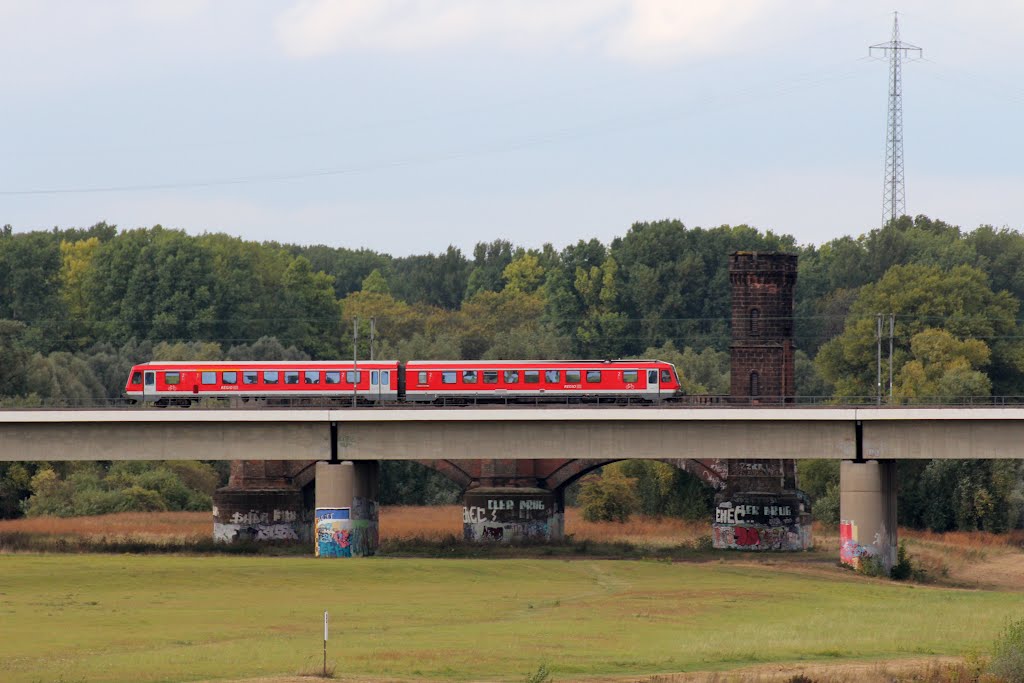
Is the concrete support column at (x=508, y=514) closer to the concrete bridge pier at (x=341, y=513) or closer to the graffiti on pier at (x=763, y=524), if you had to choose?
the concrete bridge pier at (x=341, y=513)

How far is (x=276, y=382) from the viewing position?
102m

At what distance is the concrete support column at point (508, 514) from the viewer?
9744cm

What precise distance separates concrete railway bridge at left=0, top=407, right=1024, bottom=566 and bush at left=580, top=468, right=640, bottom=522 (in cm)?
2840

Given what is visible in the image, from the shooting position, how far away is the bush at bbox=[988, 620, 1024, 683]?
165ft

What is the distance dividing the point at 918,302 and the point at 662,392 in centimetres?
5317

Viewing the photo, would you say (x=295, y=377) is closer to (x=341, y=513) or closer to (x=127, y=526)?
(x=127, y=526)

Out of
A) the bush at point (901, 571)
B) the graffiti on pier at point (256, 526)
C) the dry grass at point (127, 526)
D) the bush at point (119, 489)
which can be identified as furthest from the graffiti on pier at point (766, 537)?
the bush at point (119, 489)

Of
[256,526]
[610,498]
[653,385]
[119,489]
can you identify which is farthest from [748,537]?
[119,489]

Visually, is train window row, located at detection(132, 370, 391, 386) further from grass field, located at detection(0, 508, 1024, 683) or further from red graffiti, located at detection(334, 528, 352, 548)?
grass field, located at detection(0, 508, 1024, 683)

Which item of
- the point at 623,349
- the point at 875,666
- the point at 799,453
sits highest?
the point at 623,349

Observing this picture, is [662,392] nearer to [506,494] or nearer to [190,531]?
[506,494]

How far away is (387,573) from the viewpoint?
80000 millimetres

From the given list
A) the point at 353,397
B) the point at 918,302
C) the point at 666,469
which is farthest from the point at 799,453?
the point at 918,302

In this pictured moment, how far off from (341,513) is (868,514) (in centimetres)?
2598
